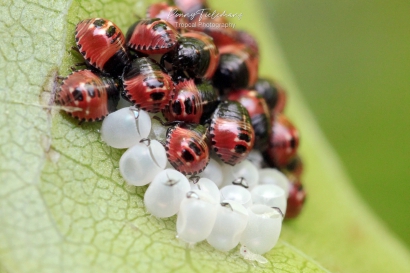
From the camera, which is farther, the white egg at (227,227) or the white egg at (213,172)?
the white egg at (213,172)

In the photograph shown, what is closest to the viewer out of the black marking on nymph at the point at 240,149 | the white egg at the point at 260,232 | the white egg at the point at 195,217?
the white egg at the point at 195,217

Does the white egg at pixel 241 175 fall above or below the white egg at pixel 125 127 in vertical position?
below

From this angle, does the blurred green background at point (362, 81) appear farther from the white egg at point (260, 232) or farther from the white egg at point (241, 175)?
the white egg at point (260, 232)

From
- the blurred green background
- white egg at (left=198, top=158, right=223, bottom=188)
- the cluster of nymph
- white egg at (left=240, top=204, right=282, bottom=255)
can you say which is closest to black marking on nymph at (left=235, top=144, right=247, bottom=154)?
the cluster of nymph

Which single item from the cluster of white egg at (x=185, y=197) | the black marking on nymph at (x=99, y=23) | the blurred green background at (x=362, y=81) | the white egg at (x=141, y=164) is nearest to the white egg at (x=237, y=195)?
the cluster of white egg at (x=185, y=197)

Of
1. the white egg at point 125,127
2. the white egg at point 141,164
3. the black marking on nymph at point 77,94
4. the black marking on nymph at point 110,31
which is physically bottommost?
the white egg at point 141,164

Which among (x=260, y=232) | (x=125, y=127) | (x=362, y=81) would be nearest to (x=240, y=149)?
(x=260, y=232)

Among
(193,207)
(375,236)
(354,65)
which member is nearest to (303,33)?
(354,65)

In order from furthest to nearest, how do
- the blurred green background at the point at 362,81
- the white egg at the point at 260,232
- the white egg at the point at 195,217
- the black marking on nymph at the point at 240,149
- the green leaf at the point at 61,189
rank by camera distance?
the blurred green background at the point at 362,81 < the black marking on nymph at the point at 240,149 < the white egg at the point at 260,232 < the white egg at the point at 195,217 < the green leaf at the point at 61,189
